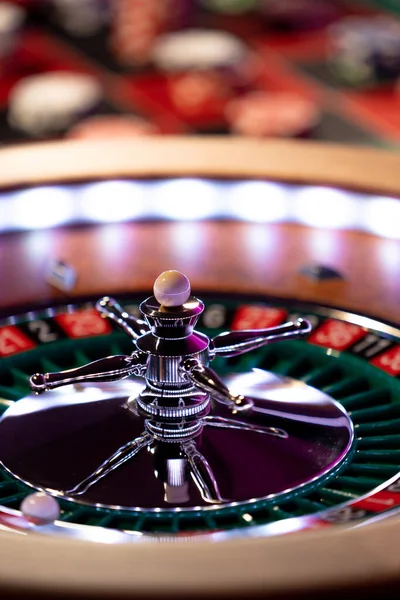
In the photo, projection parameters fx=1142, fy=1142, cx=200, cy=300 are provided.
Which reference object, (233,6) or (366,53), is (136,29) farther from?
(366,53)

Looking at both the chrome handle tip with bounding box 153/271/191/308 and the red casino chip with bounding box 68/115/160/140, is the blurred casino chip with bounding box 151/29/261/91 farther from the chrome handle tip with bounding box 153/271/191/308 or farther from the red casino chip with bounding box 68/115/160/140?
the chrome handle tip with bounding box 153/271/191/308

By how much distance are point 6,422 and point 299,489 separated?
0.42 meters

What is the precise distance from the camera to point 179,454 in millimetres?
1438

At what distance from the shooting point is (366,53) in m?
5.56

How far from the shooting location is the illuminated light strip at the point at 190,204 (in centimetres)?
218

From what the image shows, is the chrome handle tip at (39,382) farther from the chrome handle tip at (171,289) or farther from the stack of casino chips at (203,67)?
the stack of casino chips at (203,67)

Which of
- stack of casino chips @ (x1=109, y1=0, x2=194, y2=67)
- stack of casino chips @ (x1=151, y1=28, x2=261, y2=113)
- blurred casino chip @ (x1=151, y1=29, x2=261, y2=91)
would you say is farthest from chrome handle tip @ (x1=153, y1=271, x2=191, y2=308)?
stack of casino chips @ (x1=109, y1=0, x2=194, y2=67)

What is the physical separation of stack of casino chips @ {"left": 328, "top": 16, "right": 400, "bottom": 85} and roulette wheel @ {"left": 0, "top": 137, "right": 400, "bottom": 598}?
3.32m

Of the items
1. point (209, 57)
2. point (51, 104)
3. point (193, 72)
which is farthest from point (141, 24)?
point (51, 104)

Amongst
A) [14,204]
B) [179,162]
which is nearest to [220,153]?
[179,162]

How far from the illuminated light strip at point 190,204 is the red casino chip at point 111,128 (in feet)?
7.82

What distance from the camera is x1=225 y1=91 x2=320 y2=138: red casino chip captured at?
4785 mm

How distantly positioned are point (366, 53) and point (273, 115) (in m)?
0.93

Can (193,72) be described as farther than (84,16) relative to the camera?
No
